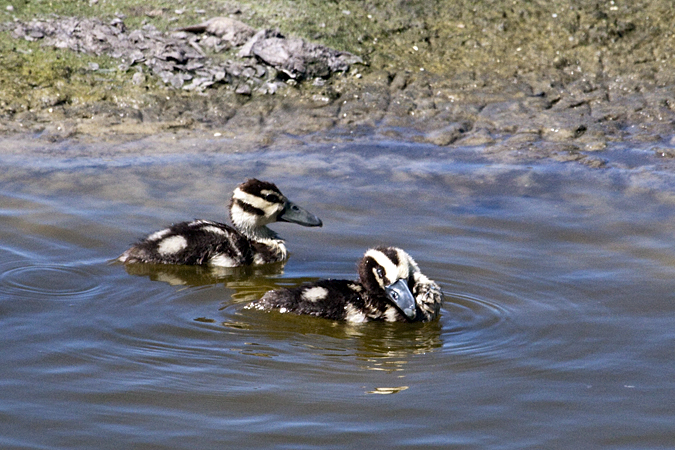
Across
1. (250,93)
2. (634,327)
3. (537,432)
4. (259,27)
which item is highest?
(259,27)

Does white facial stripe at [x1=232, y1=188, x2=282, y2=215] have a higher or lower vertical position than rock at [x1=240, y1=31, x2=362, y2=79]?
lower

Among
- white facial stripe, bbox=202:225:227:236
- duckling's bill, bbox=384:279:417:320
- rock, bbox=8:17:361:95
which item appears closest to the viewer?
duckling's bill, bbox=384:279:417:320

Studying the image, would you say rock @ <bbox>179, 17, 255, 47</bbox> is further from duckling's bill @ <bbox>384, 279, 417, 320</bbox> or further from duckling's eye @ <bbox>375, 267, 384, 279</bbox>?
duckling's bill @ <bbox>384, 279, 417, 320</bbox>

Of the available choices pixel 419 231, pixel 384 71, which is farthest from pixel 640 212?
pixel 384 71

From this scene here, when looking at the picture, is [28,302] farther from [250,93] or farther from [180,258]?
[250,93]

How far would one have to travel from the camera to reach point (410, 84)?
8.93m

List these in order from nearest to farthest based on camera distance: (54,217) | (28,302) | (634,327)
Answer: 1. (634,327)
2. (28,302)
3. (54,217)

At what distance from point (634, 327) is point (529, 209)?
205 centimetres

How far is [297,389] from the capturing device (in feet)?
14.2

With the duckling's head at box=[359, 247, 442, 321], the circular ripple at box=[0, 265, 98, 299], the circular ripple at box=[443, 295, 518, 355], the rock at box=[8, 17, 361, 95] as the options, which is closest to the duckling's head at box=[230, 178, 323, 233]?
the duckling's head at box=[359, 247, 442, 321]

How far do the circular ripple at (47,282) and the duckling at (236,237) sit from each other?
1.35 feet

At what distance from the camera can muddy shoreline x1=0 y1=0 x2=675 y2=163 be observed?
8.33m

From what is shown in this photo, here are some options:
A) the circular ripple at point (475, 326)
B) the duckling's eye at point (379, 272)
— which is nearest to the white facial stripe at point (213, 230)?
the duckling's eye at point (379, 272)

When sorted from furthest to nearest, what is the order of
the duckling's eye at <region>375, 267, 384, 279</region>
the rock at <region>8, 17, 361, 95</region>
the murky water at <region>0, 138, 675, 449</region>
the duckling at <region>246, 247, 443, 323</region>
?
the rock at <region>8, 17, 361, 95</region>, the duckling's eye at <region>375, 267, 384, 279</region>, the duckling at <region>246, 247, 443, 323</region>, the murky water at <region>0, 138, 675, 449</region>
